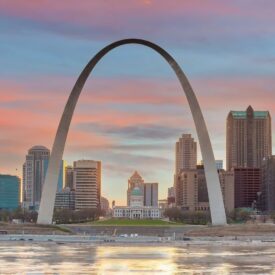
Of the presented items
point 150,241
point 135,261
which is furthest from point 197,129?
point 135,261

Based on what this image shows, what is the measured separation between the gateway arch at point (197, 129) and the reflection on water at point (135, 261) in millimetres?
30555

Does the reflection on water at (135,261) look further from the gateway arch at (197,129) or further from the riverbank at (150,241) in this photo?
the gateway arch at (197,129)

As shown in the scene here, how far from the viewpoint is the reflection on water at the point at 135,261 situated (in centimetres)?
3669

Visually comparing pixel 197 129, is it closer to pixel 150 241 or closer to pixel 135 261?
pixel 150 241

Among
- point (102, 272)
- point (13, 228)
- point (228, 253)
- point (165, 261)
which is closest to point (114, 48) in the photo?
point (13, 228)

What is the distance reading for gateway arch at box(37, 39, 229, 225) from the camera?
82.2m

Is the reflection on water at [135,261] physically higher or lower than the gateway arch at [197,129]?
lower

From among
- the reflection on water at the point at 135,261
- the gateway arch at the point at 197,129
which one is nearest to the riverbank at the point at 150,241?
the reflection on water at the point at 135,261

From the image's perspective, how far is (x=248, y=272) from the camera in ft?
119

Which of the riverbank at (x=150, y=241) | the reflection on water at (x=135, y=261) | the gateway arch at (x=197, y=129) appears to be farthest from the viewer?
the gateway arch at (x=197, y=129)

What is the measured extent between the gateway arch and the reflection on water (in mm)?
30555

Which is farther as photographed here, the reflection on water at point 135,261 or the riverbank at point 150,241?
the riverbank at point 150,241

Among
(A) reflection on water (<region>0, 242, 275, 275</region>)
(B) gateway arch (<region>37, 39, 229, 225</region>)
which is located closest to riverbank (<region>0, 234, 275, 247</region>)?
(A) reflection on water (<region>0, 242, 275, 275</region>)

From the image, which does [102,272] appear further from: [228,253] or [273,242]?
[273,242]
